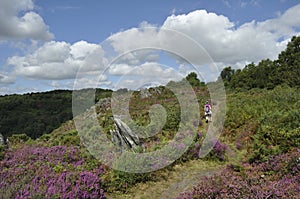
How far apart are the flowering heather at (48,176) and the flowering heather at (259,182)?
8.80 feet

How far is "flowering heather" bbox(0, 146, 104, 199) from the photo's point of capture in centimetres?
679

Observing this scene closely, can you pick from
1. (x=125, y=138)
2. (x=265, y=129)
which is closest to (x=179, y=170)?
(x=125, y=138)

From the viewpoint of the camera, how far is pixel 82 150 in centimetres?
1096

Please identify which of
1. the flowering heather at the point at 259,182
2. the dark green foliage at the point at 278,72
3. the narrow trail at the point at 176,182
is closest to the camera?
the flowering heather at the point at 259,182

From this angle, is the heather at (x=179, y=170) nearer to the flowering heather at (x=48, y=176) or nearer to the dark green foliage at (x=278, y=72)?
the flowering heather at (x=48, y=176)

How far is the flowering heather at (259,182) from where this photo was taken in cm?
609

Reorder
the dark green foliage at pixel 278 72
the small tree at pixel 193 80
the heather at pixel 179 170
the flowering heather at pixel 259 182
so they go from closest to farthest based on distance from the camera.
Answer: the flowering heather at pixel 259 182, the heather at pixel 179 170, the dark green foliage at pixel 278 72, the small tree at pixel 193 80

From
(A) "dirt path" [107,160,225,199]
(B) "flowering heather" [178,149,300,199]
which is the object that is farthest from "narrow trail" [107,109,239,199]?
(B) "flowering heather" [178,149,300,199]

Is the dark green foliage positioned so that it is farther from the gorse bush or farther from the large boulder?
the large boulder

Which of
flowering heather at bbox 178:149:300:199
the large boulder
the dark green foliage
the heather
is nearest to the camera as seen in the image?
flowering heather at bbox 178:149:300:199

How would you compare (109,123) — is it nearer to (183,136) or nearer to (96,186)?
(183,136)

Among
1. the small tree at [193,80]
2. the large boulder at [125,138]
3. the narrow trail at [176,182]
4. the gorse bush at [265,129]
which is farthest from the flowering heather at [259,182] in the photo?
the small tree at [193,80]

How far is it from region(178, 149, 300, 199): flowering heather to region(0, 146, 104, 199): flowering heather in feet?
8.80

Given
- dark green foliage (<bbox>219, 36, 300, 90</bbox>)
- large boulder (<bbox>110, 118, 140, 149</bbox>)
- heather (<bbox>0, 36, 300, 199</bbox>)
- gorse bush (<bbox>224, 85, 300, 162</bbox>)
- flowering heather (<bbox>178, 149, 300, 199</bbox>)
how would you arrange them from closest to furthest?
1. flowering heather (<bbox>178, 149, 300, 199</bbox>)
2. heather (<bbox>0, 36, 300, 199</bbox>)
3. gorse bush (<bbox>224, 85, 300, 162</bbox>)
4. large boulder (<bbox>110, 118, 140, 149</bbox>)
5. dark green foliage (<bbox>219, 36, 300, 90</bbox>)
